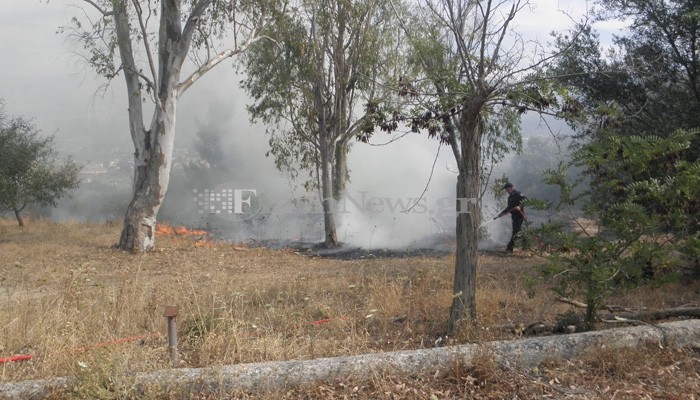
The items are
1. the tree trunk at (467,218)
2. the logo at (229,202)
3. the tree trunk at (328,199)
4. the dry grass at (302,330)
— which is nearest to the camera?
the dry grass at (302,330)

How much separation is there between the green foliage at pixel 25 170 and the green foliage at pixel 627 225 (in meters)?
17.7

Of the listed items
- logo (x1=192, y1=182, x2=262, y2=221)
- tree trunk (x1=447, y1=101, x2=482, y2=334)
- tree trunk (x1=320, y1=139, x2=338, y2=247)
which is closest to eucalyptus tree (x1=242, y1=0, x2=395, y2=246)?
tree trunk (x1=320, y1=139, x2=338, y2=247)

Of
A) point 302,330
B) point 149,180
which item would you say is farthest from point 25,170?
point 302,330

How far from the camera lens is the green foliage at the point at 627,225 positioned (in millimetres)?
5082

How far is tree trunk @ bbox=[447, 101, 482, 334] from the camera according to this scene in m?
5.56

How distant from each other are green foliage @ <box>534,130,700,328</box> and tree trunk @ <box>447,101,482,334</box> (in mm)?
521

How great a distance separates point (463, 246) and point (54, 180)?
60.6 ft

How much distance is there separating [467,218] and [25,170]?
17.8m

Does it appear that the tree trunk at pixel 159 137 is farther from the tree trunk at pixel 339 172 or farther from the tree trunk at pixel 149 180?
the tree trunk at pixel 339 172

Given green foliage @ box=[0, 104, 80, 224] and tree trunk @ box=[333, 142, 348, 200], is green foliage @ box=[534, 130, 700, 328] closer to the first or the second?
tree trunk @ box=[333, 142, 348, 200]

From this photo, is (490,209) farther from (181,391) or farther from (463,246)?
(181,391)

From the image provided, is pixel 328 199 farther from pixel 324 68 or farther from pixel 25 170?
pixel 25 170

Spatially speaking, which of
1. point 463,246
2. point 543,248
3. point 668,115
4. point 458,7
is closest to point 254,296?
point 463,246

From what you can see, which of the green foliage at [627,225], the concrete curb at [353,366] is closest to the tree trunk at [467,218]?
the green foliage at [627,225]
